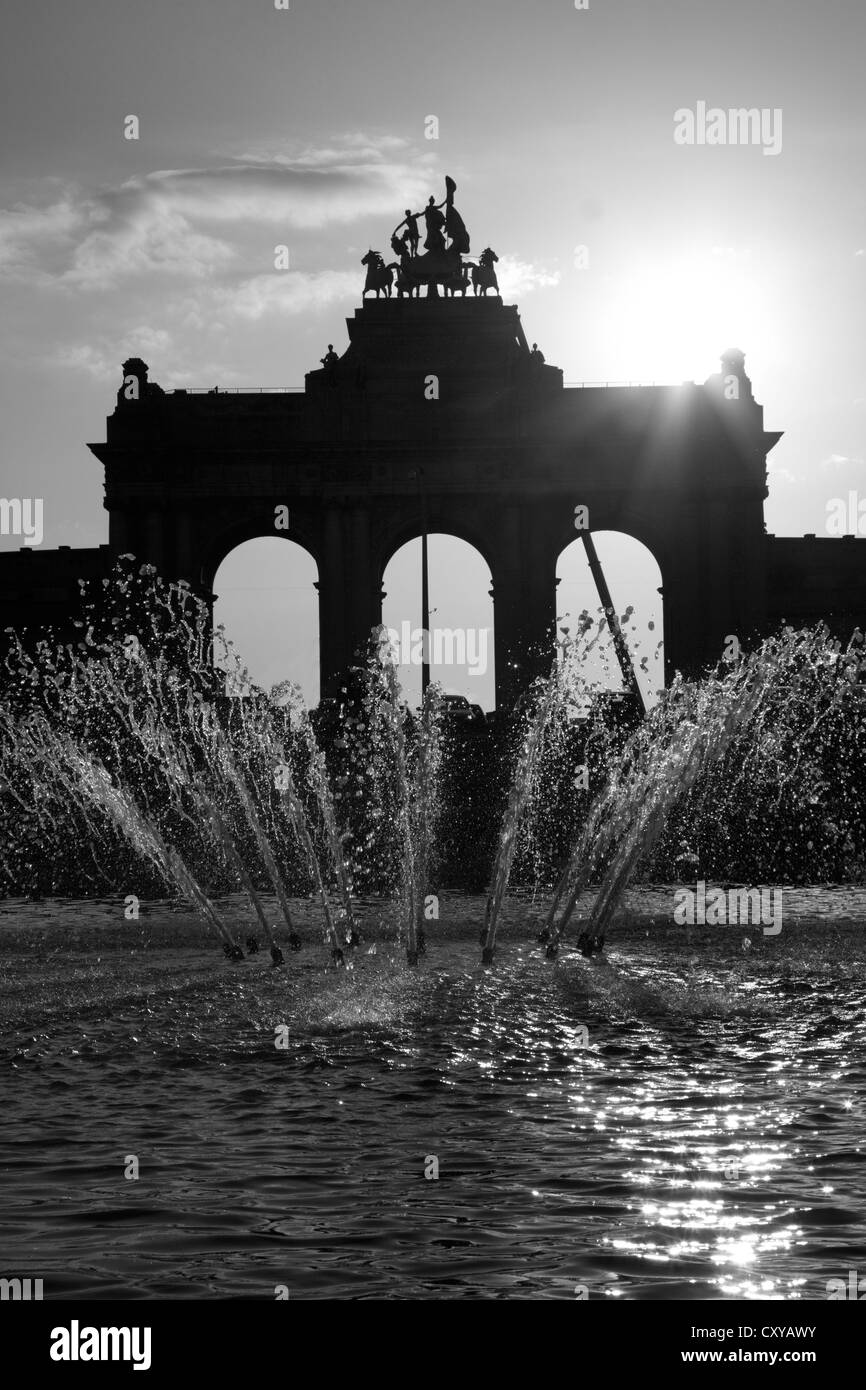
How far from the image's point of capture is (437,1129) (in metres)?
7.93

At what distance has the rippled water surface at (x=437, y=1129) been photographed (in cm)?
599

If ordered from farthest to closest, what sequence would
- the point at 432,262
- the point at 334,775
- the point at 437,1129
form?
the point at 432,262 → the point at 334,775 → the point at 437,1129

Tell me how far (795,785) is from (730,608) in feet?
66.6

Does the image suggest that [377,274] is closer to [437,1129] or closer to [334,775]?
[334,775]

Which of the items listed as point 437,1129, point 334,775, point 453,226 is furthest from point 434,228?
point 437,1129

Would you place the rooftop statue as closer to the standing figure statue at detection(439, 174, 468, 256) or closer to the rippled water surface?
the standing figure statue at detection(439, 174, 468, 256)

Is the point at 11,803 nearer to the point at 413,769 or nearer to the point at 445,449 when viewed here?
→ the point at 413,769

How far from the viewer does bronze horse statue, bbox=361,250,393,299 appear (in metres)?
55.1

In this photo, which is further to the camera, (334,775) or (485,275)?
(485,275)

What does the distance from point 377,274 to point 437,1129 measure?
49670 millimetres

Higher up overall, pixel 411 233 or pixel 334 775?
pixel 411 233

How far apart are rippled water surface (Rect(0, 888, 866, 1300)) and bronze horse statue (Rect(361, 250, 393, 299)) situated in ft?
144

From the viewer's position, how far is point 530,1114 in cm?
821
